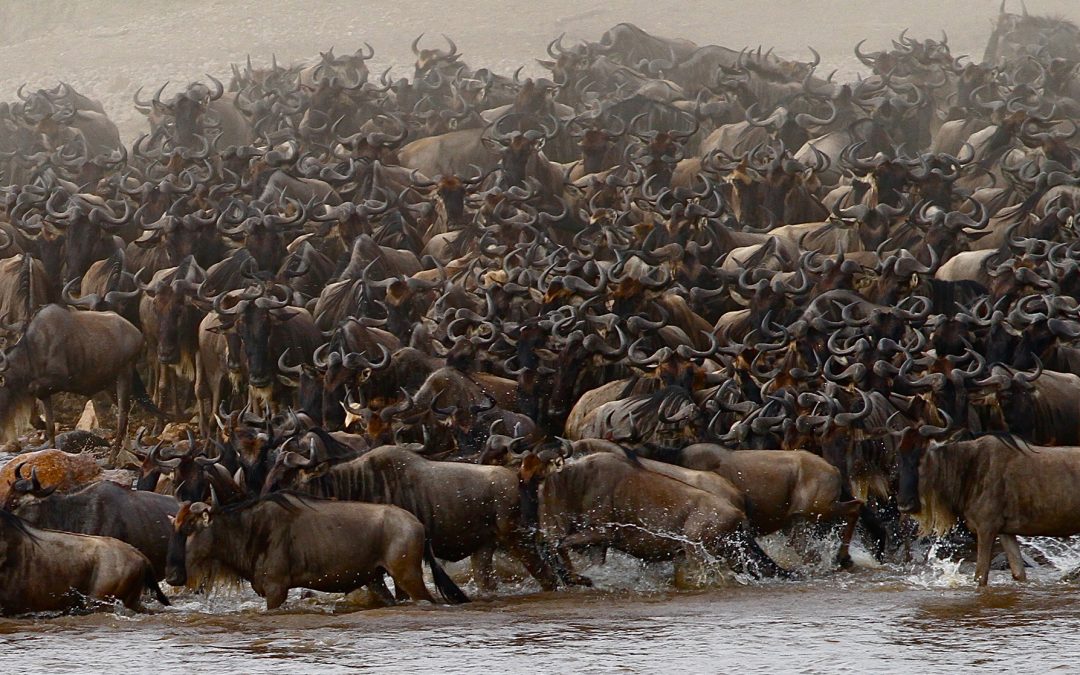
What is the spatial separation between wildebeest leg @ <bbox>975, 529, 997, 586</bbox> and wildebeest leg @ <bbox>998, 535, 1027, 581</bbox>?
3.5 inches

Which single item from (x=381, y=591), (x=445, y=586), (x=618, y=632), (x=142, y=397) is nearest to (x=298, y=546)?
(x=381, y=591)

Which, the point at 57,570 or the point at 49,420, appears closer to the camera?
the point at 57,570

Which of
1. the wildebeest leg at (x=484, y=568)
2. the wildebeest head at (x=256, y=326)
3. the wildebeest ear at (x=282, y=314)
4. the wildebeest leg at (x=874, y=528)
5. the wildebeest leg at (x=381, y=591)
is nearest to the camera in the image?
A: the wildebeest leg at (x=381, y=591)

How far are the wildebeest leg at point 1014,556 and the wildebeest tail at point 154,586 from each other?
4.70 meters

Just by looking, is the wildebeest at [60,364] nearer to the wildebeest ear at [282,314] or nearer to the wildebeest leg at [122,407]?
the wildebeest leg at [122,407]

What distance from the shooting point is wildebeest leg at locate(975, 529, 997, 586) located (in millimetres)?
10711

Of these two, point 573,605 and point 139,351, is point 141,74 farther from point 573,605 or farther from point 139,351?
point 573,605

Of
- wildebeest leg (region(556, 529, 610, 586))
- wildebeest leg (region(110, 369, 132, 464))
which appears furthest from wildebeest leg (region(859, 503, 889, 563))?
A: wildebeest leg (region(110, 369, 132, 464))

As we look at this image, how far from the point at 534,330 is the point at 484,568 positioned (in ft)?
10.2

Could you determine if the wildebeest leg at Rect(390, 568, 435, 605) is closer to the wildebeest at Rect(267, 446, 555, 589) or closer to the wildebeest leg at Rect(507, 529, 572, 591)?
the wildebeest at Rect(267, 446, 555, 589)

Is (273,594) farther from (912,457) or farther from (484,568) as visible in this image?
(912,457)

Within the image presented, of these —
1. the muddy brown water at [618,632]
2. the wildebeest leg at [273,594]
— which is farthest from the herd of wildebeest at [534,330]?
the muddy brown water at [618,632]

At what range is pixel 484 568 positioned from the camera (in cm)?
1109

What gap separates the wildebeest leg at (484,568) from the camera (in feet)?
36.1
